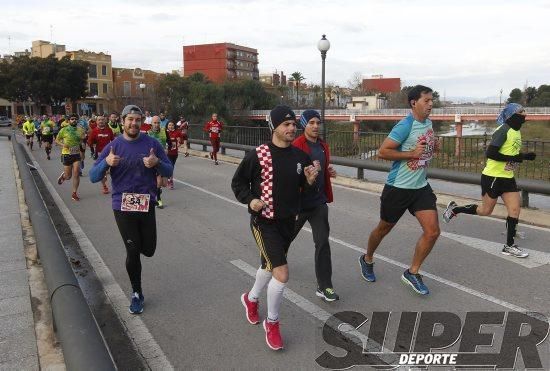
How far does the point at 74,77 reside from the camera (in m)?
68.8

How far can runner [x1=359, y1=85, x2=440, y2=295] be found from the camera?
4891 mm

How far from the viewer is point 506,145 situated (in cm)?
627

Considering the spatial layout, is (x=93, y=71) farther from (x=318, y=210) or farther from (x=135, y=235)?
(x=318, y=210)

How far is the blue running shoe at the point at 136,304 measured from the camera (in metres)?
4.73

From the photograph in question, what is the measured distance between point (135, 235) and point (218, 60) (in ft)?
373

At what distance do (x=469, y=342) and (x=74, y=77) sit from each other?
72701 millimetres

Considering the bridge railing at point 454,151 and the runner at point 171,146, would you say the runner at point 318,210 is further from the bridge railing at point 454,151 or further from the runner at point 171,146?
the runner at point 171,146

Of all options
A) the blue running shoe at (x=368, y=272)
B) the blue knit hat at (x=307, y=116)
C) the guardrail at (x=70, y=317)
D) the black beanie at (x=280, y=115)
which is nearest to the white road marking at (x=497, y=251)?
the blue running shoe at (x=368, y=272)

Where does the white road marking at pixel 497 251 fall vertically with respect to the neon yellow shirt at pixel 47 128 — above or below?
below

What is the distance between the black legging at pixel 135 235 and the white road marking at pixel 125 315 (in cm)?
30

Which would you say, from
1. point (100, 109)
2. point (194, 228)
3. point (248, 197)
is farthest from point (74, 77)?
point (248, 197)

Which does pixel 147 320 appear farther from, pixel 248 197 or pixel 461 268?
pixel 461 268

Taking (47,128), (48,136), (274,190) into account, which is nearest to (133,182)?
(274,190)

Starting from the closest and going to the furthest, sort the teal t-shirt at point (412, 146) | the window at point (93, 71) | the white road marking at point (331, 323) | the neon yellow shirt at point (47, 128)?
the white road marking at point (331, 323) → the teal t-shirt at point (412, 146) → the neon yellow shirt at point (47, 128) → the window at point (93, 71)
